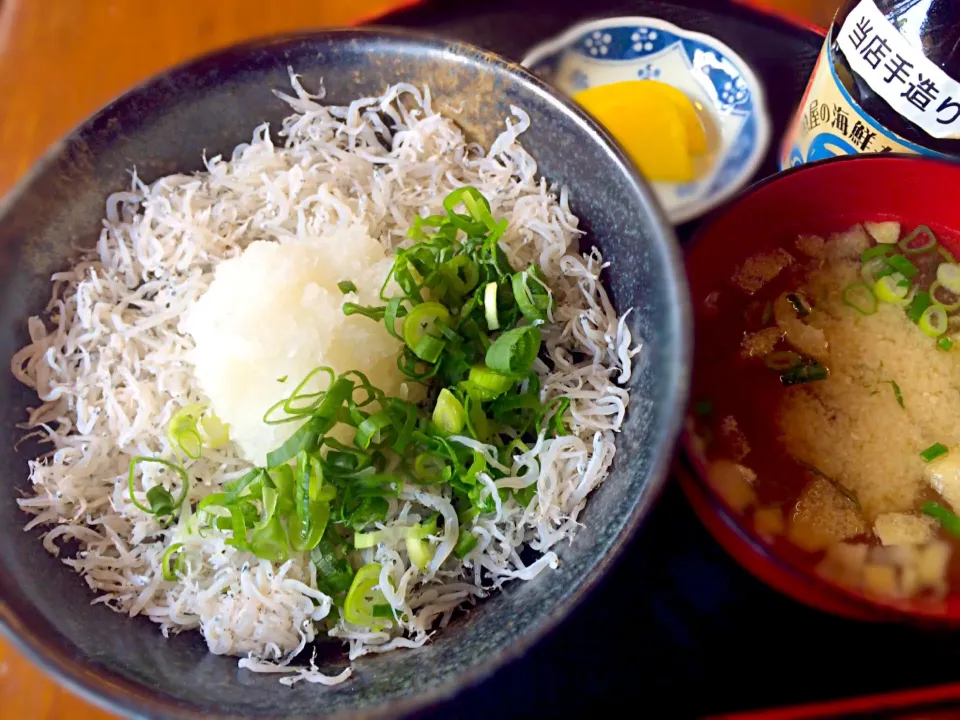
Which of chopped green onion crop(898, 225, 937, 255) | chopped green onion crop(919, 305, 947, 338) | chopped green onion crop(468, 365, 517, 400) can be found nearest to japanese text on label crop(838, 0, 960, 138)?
chopped green onion crop(898, 225, 937, 255)

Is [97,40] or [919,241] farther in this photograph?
[97,40]

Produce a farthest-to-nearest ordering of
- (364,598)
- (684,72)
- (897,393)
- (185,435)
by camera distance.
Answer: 1. (684,72)
2. (897,393)
3. (185,435)
4. (364,598)

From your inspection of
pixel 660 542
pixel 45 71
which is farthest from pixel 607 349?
pixel 45 71

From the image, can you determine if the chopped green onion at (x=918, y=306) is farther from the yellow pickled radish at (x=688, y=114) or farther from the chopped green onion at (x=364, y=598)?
the chopped green onion at (x=364, y=598)

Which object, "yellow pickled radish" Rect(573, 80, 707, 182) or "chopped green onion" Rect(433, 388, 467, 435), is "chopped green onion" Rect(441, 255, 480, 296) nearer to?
"chopped green onion" Rect(433, 388, 467, 435)

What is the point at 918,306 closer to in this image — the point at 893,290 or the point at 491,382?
the point at 893,290

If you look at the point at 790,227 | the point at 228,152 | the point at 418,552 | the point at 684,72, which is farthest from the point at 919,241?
the point at 228,152
